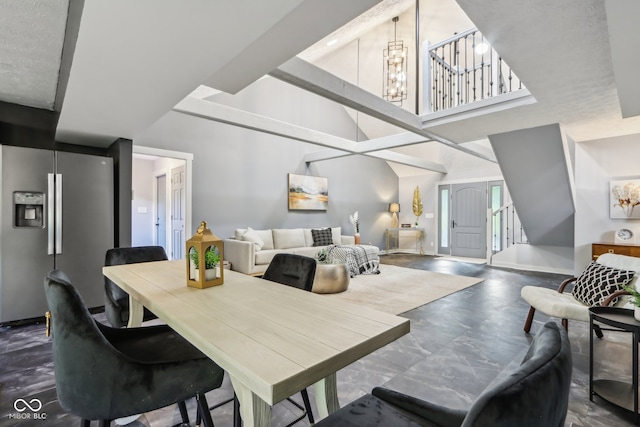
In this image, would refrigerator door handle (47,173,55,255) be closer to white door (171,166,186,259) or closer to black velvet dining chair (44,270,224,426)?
white door (171,166,186,259)

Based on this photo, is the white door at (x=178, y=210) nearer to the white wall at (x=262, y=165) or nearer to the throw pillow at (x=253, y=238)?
the white wall at (x=262, y=165)

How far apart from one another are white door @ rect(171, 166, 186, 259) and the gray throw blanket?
8.68 ft

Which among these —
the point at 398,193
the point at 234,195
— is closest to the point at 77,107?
the point at 234,195

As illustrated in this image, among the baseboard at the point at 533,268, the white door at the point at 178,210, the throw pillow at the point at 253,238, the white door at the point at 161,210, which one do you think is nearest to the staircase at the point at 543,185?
the baseboard at the point at 533,268

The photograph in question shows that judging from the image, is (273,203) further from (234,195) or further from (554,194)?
(554,194)

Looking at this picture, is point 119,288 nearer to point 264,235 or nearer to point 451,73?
point 264,235

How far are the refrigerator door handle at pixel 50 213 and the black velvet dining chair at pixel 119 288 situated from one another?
140 cm

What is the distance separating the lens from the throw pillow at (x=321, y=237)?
6730mm

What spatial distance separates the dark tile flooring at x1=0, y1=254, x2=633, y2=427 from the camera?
172 centimetres

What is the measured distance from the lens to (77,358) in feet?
3.24

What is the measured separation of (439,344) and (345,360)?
2.25 metres

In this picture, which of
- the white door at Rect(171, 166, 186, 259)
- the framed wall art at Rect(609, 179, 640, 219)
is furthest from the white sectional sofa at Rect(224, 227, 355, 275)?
the framed wall art at Rect(609, 179, 640, 219)

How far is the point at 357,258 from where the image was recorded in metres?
5.58

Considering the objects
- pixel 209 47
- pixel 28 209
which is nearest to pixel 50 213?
pixel 28 209
